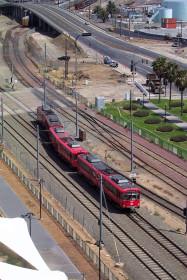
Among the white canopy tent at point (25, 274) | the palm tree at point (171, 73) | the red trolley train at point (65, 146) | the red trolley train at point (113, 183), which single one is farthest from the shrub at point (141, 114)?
the white canopy tent at point (25, 274)

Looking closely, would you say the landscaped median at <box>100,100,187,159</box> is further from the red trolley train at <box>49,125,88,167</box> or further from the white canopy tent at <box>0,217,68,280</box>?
the white canopy tent at <box>0,217,68,280</box>

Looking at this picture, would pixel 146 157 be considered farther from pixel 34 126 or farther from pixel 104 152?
pixel 34 126

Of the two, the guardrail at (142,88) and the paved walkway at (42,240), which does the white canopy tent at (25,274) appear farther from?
the guardrail at (142,88)

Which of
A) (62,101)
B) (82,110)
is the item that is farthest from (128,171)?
(62,101)

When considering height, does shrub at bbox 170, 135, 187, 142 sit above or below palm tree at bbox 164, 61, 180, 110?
below

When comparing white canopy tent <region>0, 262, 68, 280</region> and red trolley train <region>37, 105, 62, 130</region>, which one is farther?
red trolley train <region>37, 105, 62, 130</region>

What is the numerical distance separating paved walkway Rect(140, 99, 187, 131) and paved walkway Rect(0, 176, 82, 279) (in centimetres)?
3890

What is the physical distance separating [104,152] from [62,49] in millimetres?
88991

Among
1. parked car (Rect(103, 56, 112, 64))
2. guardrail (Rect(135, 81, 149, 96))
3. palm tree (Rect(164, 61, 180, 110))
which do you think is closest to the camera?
palm tree (Rect(164, 61, 180, 110))

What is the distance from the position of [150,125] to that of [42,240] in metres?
48.1

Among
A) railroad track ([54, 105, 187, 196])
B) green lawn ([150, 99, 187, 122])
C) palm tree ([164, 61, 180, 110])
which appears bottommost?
railroad track ([54, 105, 187, 196])

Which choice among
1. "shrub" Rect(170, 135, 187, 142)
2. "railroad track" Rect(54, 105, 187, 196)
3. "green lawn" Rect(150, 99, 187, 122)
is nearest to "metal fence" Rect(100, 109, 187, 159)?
"shrub" Rect(170, 135, 187, 142)

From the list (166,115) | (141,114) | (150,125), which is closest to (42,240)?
(150,125)

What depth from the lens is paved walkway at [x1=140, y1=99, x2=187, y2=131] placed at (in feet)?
315
